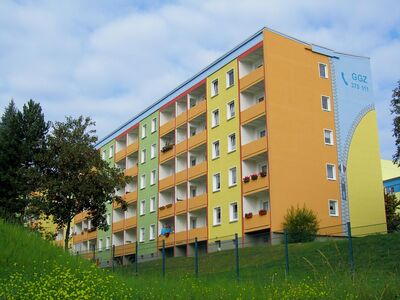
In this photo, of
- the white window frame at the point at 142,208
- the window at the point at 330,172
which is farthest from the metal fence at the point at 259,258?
the white window frame at the point at 142,208

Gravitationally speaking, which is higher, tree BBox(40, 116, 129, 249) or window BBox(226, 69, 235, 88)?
window BBox(226, 69, 235, 88)

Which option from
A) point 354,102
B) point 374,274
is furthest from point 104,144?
point 374,274

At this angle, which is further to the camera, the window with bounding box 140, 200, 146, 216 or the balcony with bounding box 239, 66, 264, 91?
the window with bounding box 140, 200, 146, 216

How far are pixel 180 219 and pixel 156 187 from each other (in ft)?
20.2

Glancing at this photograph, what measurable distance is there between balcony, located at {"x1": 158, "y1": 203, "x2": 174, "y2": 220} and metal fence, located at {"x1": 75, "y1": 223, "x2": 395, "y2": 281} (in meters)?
10.6

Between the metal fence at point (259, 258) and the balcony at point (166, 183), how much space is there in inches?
478

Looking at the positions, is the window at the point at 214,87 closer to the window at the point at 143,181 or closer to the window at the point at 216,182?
the window at the point at 216,182

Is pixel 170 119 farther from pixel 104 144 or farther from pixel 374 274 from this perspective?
pixel 374 274

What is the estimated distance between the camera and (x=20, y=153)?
31.3m

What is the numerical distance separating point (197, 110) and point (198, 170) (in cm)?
547

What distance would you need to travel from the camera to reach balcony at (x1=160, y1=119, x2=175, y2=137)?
178 feet

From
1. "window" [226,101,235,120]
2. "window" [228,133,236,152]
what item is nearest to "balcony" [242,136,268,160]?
"window" [228,133,236,152]

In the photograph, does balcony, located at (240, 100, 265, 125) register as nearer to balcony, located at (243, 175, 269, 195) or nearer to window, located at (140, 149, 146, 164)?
balcony, located at (243, 175, 269, 195)

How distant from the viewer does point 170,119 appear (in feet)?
188
